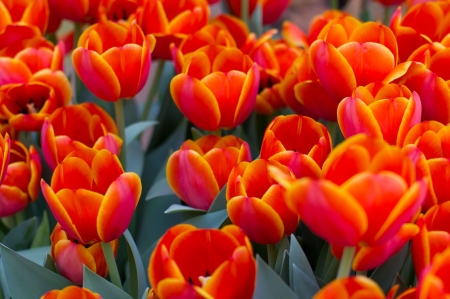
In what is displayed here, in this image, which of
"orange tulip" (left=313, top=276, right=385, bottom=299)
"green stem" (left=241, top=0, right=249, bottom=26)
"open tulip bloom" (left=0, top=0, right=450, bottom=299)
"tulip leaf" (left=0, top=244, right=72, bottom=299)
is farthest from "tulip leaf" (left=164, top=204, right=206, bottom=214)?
"green stem" (left=241, top=0, right=249, bottom=26)

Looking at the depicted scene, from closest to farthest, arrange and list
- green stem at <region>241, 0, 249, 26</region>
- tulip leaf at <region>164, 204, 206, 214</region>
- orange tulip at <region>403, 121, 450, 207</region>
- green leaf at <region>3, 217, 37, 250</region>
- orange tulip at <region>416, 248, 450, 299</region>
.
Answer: orange tulip at <region>416, 248, 450, 299</region>
orange tulip at <region>403, 121, 450, 207</region>
tulip leaf at <region>164, 204, 206, 214</region>
green leaf at <region>3, 217, 37, 250</region>
green stem at <region>241, 0, 249, 26</region>

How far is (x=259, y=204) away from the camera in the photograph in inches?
16.6

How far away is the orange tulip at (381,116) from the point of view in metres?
0.44

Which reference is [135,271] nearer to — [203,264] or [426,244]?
[203,264]

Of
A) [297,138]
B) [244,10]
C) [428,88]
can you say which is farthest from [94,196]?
[244,10]

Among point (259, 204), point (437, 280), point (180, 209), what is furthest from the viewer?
point (180, 209)

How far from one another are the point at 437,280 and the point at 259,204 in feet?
0.44

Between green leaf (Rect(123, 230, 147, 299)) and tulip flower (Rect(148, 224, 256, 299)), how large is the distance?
12cm

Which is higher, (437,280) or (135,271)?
(437,280)

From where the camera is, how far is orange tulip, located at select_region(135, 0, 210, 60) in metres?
0.71

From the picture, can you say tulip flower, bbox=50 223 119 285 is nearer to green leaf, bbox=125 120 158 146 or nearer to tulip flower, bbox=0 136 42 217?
tulip flower, bbox=0 136 42 217

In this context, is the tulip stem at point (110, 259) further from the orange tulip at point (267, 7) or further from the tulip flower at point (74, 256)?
the orange tulip at point (267, 7)

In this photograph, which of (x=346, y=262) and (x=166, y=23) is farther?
(x=166, y=23)

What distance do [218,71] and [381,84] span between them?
0.51 ft
